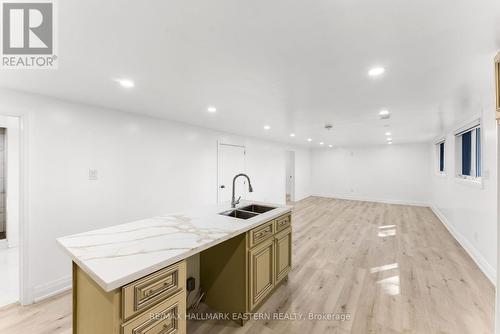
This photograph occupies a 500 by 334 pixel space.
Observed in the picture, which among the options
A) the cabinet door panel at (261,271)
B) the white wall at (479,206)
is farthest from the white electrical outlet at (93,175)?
the white wall at (479,206)

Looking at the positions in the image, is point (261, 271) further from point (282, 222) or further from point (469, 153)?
point (469, 153)

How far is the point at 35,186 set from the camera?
84.9 inches

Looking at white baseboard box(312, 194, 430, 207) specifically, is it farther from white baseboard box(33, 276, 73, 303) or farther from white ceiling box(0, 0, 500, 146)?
white baseboard box(33, 276, 73, 303)

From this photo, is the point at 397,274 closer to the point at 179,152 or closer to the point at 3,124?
the point at 179,152

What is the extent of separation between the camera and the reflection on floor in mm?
2184

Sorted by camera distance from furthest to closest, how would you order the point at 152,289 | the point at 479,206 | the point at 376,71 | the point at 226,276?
the point at 479,206 < the point at 226,276 < the point at 376,71 < the point at 152,289

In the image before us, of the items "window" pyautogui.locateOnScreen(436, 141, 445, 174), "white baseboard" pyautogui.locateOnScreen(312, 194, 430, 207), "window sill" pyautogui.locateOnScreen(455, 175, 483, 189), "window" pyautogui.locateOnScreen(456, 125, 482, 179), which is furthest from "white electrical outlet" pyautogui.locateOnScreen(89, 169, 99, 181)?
"white baseboard" pyautogui.locateOnScreen(312, 194, 430, 207)

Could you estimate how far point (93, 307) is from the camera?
1.14 m

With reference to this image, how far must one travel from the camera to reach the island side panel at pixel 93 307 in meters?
0.98

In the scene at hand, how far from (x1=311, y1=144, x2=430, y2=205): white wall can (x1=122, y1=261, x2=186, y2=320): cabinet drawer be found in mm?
8249

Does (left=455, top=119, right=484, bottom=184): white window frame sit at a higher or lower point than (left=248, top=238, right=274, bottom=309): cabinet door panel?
higher

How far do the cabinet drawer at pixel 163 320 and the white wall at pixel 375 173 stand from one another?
825 centimetres

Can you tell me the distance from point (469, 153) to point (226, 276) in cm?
480

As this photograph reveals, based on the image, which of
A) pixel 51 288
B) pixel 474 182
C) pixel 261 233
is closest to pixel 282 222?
pixel 261 233
